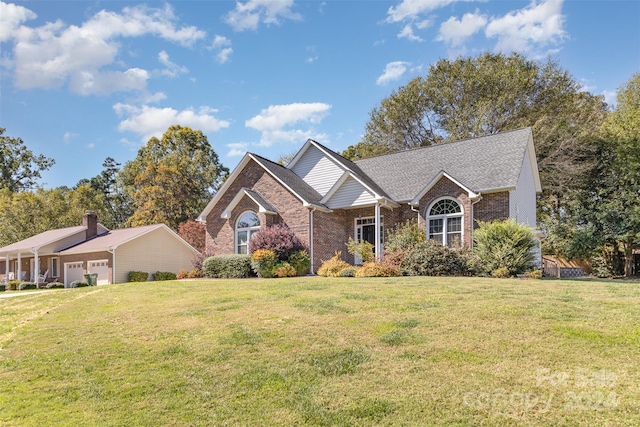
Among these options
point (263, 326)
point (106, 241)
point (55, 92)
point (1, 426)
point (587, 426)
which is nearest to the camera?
point (587, 426)

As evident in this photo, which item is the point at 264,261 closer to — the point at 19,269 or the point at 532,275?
the point at 532,275

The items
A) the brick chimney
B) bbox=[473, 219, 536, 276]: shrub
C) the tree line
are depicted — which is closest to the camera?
bbox=[473, 219, 536, 276]: shrub

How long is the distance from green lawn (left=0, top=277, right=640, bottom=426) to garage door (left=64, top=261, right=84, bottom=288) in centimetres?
2452

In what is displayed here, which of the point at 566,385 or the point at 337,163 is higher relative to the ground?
the point at 337,163

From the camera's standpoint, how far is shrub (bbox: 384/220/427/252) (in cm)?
1804

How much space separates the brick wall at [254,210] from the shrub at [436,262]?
5.53m

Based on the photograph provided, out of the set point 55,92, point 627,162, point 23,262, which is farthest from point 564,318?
point 23,262

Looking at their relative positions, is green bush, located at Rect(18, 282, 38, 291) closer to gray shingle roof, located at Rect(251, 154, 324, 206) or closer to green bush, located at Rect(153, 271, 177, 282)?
green bush, located at Rect(153, 271, 177, 282)

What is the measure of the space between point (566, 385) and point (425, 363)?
164 cm

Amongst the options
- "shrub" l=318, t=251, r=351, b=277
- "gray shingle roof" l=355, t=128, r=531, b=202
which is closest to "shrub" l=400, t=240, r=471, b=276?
"shrub" l=318, t=251, r=351, b=277

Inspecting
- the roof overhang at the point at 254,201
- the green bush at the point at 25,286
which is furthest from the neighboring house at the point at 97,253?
the roof overhang at the point at 254,201

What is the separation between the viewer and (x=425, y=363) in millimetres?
5719

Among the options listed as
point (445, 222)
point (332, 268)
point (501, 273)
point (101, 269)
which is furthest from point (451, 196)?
point (101, 269)

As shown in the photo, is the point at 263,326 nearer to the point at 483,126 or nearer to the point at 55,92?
the point at 55,92
